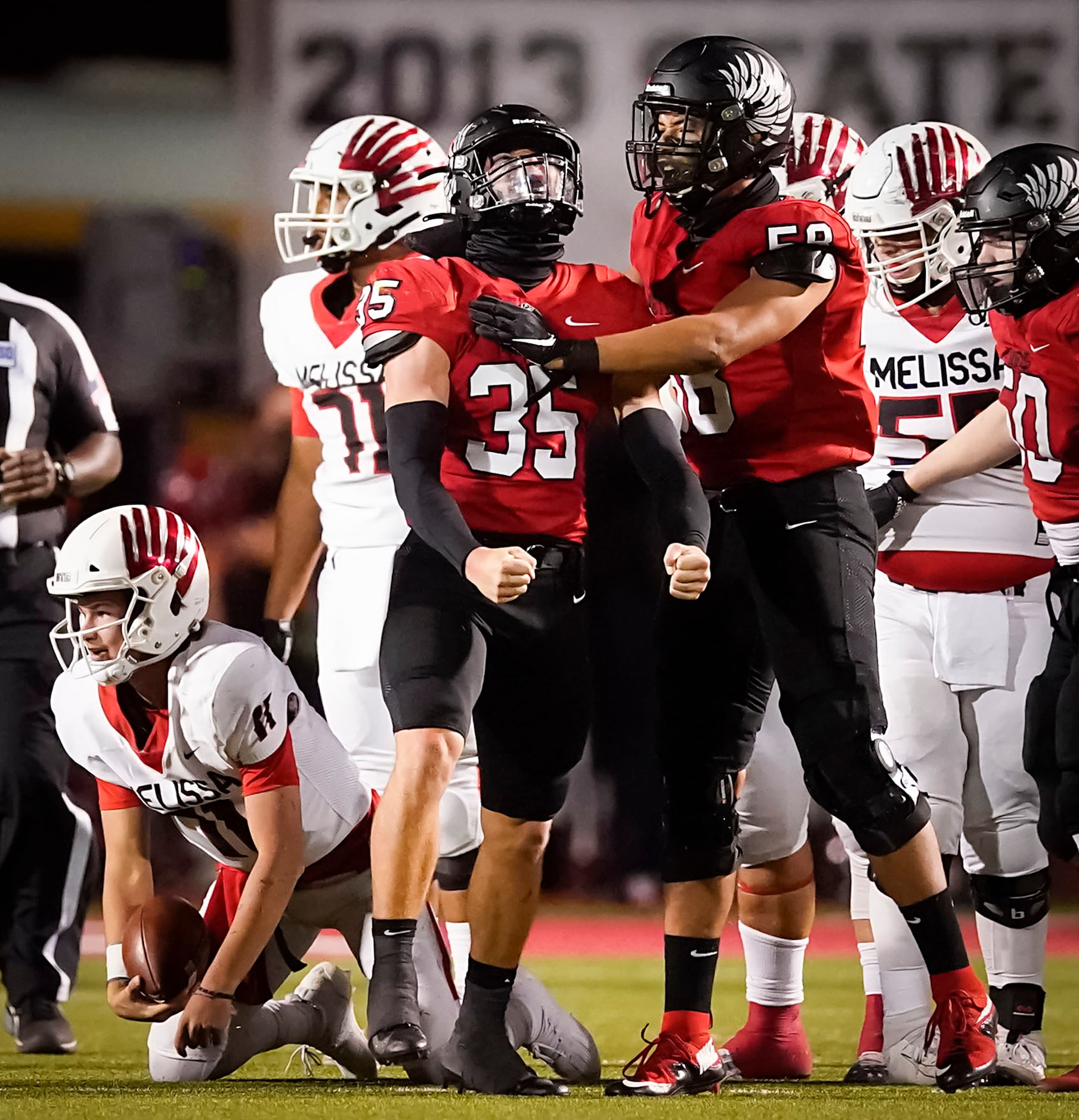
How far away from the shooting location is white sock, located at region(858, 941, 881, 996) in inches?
124

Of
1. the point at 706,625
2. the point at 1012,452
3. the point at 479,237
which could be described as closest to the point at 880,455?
the point at 1012,452

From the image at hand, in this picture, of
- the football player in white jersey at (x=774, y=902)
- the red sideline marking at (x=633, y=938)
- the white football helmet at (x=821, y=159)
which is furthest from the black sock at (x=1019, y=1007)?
the white football helmet at (x=821, y=159)

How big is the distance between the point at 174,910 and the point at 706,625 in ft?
3.35

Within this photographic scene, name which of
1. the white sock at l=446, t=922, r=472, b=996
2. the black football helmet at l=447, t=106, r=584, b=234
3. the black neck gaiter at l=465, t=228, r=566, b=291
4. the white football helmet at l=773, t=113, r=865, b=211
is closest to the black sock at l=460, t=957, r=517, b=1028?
the white sock at l=446, t=922, r=472, b=996

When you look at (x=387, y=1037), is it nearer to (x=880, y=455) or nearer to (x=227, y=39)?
(x=880, y=455)

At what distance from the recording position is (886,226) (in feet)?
10.4

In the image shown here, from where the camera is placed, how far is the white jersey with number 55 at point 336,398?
10.7ft

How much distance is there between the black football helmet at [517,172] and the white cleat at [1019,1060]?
1626 mm

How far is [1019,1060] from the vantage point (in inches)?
117

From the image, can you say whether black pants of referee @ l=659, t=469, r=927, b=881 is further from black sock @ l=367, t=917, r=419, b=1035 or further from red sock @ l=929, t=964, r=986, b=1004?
black sock @ l=367, t=917, r=419, b=1035

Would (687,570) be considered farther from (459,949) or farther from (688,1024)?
(459,949)

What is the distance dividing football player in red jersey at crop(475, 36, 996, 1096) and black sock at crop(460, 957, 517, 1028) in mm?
250

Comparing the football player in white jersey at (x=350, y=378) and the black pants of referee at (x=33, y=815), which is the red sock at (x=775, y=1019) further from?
the black pants of referee at (x=33, y=815)

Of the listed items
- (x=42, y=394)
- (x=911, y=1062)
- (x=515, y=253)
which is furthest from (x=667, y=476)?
(x=42, y=394)
